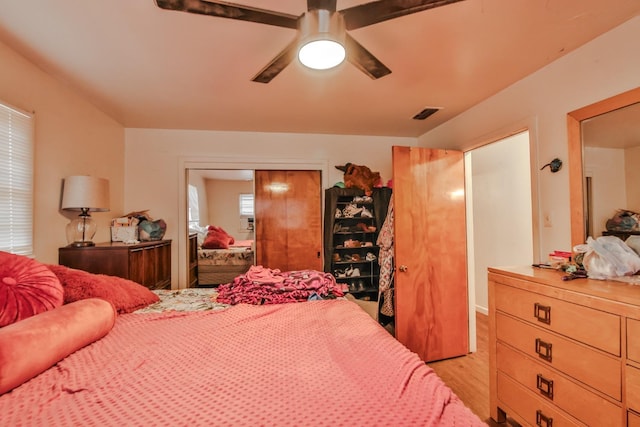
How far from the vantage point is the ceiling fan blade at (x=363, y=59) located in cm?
123

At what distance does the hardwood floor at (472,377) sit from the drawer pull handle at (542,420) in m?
0.39

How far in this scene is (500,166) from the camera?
364 centimetres

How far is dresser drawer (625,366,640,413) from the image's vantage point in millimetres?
1089

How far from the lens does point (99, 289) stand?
152 cm

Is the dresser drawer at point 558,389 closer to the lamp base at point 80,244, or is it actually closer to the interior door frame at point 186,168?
the interior door frame at point 186,168

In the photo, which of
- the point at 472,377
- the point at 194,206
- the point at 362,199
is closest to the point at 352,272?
the point at 362,199

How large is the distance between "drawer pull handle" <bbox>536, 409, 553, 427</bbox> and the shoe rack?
6.71 ft

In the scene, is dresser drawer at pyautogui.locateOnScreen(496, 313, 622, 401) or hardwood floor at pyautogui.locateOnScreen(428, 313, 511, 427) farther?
hardwood floor at pyautogui.locateOnScreen(428, 313, 511, 427)

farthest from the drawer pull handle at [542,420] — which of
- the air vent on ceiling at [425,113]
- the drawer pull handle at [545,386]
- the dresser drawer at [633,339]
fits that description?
the air vent on ceiling at [425,113]

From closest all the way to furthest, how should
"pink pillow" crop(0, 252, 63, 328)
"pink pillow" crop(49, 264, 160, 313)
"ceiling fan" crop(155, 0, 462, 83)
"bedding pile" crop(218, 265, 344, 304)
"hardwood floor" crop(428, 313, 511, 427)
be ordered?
"ceiling fan" crop(155, 0, 462, 83), "pink pillow" crop(0, 252, 63, 328), "pink pillow" crop(49, 264, 160, 313), "bedding pile" crop(218, 265, 344, 304), "hardwood floor" crop(428, 313, 511, 427)

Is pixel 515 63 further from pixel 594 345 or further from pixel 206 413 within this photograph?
pixel 206 413

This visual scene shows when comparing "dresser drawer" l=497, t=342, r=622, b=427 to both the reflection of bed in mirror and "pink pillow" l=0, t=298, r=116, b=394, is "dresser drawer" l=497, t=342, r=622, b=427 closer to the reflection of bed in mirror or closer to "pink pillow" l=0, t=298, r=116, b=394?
"pink pillow" l=0, t=298, r=116, b=394

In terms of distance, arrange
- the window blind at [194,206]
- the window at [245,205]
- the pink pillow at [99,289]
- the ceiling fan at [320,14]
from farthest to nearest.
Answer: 1. the window at [245,205]
2. the window blind at [194,206]
3. the pink pillow at [99,289]
4. the ceiling fan at [320,14]

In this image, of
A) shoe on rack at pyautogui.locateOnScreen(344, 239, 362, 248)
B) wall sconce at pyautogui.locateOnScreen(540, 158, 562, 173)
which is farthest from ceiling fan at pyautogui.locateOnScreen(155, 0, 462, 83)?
shoe on rack at pyautogui.locateOnScreen(344, 239, 362, 248)
